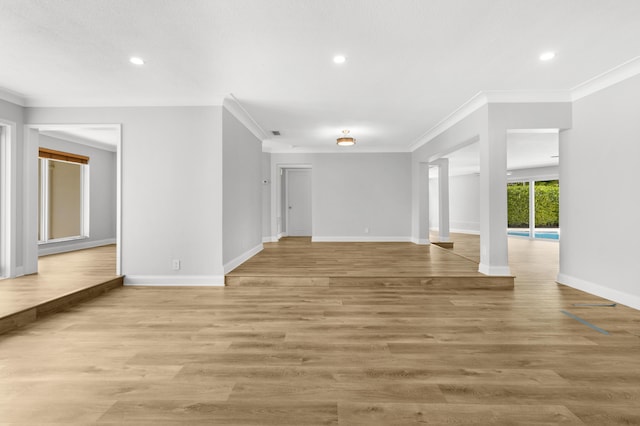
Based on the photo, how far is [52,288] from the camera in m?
3.59

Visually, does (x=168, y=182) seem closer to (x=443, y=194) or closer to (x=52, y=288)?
(x=52, y=288)

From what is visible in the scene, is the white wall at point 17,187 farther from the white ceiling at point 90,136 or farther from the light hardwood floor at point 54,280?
the white ceiling at point 90,136

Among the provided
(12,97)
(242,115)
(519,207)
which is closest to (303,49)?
(242,115)

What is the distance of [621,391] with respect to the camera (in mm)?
1763

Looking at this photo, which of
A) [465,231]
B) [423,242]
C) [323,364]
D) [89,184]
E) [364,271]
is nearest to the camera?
[323,364]

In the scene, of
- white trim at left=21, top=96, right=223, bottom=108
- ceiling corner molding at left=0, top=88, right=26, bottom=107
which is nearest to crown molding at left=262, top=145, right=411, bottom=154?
white trim at left=21, top=96, right=223, bottom=108

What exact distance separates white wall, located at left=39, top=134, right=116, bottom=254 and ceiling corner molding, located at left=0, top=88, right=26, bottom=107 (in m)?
2.77

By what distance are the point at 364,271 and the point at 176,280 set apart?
264 centimetres

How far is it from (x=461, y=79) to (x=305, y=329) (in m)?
3.32

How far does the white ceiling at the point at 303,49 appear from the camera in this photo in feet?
7.69

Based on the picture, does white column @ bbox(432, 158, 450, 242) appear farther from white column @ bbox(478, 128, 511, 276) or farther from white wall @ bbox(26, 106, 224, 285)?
white wall @ bbox(26, 106, 224, 285)

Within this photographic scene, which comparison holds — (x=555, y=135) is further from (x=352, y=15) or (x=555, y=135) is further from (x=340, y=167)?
(x=352, y=15)

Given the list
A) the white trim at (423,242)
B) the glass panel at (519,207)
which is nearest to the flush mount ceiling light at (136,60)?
the white trim at (423,242)

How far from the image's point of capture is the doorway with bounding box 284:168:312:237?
10.1m
